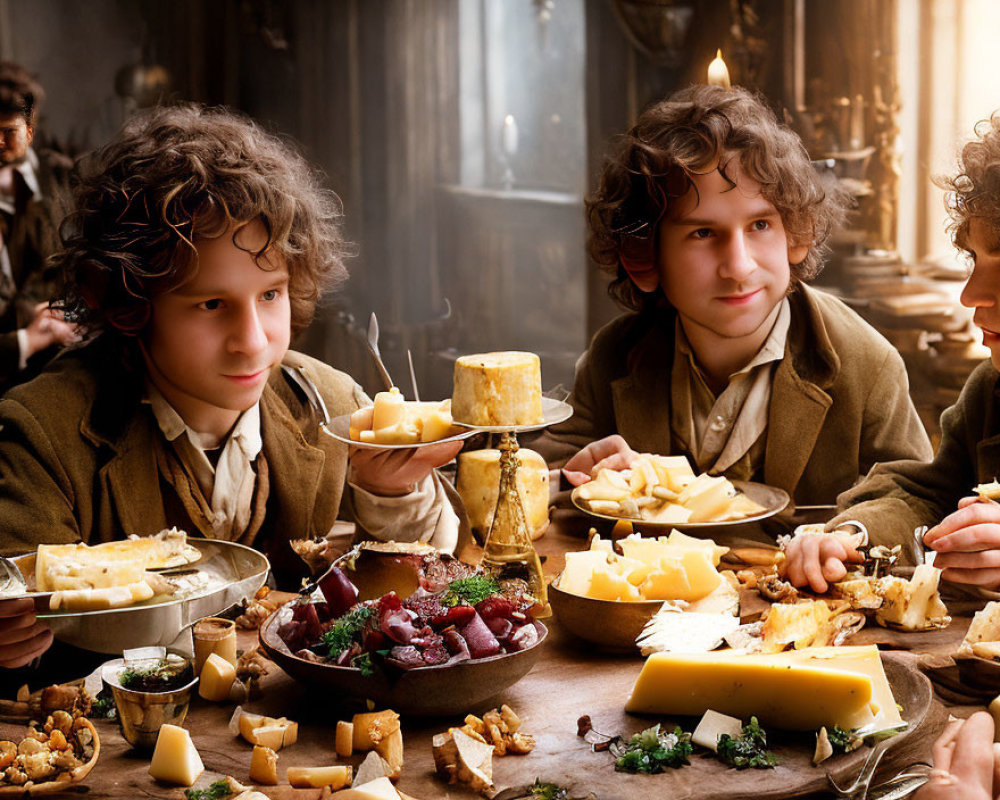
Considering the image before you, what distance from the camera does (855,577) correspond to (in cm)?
189

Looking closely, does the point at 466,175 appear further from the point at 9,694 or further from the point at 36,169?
the point at 9,694

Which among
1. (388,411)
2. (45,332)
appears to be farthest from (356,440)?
(45,332)

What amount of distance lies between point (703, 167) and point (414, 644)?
139 cm

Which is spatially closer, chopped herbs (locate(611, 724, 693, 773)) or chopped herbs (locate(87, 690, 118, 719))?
chopped herbs (locate(611, 724, 693, 773))

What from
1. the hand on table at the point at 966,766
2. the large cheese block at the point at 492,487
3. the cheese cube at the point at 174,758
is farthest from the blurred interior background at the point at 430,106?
the cheese cube at the point at 174,758

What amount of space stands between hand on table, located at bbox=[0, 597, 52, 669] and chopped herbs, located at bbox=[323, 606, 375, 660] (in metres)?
0.47

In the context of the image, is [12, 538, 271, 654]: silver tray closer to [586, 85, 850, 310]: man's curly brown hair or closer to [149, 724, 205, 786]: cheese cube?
[149, 724, 205, 786]: cheese cube

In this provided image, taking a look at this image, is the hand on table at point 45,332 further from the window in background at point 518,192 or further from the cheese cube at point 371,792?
the cheese cube at point 371,792

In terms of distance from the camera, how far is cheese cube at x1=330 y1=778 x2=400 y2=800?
124 centimetres

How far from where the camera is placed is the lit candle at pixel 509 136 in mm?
5102

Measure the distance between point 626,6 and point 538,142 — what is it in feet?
2.13

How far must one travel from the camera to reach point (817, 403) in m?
2.55

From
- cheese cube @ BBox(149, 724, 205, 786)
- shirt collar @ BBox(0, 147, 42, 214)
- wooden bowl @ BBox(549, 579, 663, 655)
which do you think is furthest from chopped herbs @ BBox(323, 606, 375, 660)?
shirt collar @ BBox(0, 147, 42, 214)

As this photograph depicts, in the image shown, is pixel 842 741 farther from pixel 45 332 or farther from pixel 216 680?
pixel 45 332
